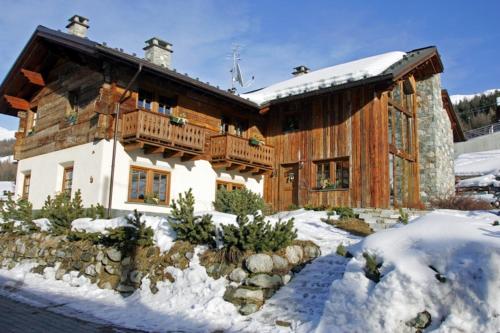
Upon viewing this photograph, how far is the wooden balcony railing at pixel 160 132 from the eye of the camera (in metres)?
14.2

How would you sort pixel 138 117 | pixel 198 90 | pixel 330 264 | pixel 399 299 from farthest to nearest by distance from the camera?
pixel 198 90 → pixel 138 117 → pixel 330 264 → pixel 399 299

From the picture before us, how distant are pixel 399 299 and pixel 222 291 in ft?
10.4

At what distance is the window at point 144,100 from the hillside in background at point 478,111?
51.3 m

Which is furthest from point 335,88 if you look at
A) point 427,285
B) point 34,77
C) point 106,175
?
point 34,77

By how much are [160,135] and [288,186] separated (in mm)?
6412

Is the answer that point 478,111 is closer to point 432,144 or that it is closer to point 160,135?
point 432,144

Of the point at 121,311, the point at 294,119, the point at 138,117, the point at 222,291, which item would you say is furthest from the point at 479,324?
the point at 294,119

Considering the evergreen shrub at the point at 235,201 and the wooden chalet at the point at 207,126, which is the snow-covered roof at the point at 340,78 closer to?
the wooden chalet at the point at 207,126

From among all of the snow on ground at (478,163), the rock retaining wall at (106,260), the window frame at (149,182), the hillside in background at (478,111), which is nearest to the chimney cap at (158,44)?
the window frame at (149,182)

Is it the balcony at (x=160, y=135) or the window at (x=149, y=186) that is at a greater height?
the balcony at (x=160, y=135)

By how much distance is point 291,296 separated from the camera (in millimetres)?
7543

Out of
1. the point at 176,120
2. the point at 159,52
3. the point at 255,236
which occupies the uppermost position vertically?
the point at 159,52

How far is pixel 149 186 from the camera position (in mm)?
15555

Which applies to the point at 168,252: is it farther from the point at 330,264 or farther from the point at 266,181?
the point at 266,181
